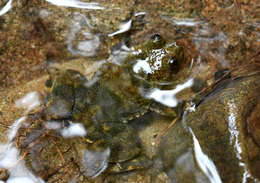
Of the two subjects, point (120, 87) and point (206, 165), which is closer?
point (206, 165)

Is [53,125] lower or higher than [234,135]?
lower

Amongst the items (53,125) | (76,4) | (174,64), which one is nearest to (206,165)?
(174,64)

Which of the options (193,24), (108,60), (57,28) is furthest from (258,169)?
(57,28)

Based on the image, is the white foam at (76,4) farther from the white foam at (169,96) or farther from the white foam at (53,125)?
the white foam at (53,125)

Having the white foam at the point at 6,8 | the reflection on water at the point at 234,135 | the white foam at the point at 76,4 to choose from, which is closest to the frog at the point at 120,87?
the reflection on water at the point at 234,135

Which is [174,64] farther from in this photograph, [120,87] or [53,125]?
[53,125]

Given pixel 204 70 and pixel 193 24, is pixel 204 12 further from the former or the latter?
pixel 204 70

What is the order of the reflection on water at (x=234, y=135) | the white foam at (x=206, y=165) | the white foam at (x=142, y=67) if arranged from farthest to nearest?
the white foam at (x=142, y=67) → the white foam at (x=206, y=165) → the reflection on water at (x=234, y=135)
